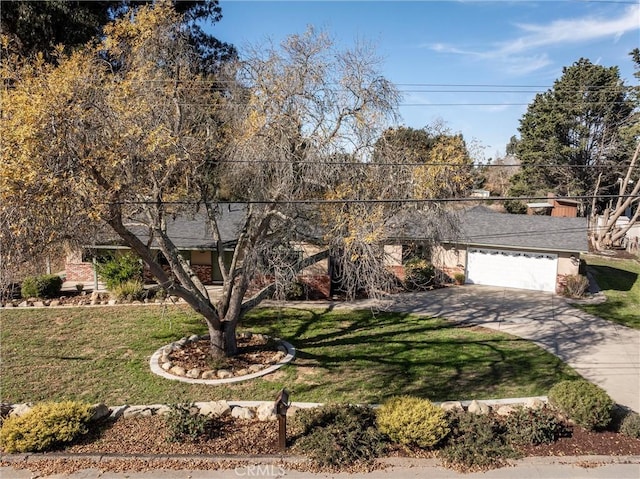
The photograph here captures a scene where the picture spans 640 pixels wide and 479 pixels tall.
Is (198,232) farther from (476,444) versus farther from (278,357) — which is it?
(476,444)

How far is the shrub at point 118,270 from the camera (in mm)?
17000

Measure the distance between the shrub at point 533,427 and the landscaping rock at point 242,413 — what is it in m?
4.32

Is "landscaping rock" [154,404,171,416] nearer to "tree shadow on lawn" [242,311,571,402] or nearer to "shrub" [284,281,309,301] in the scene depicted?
"tree shadow on lawn" [242,311,571,402]

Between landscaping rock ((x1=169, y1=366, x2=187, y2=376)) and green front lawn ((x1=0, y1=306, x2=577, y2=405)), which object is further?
landscaping rock ((x1=169, y1=366, x2=187, y2=376))

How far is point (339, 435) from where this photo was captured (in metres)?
6.82

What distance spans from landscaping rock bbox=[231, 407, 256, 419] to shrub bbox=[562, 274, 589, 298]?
15.8 metres

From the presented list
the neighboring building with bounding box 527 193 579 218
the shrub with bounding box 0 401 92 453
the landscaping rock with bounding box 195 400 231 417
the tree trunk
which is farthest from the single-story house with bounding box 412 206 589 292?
the shrub with bounding box 0 401 92 453

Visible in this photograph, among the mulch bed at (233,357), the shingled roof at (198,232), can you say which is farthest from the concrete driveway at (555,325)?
the shingled roof at (198,232)

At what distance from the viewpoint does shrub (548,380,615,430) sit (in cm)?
727

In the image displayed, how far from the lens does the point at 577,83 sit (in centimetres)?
3444

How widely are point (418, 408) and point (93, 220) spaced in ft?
19.6

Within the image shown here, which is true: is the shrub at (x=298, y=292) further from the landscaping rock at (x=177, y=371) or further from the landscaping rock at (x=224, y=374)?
the landscaping rock at (x=177, y=371)

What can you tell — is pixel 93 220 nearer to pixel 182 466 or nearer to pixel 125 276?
pixel 182 466

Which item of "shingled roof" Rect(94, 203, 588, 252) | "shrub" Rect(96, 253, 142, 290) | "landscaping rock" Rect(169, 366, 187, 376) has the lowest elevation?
"landscaping rock" Rect(169, 366, 187, 376)
